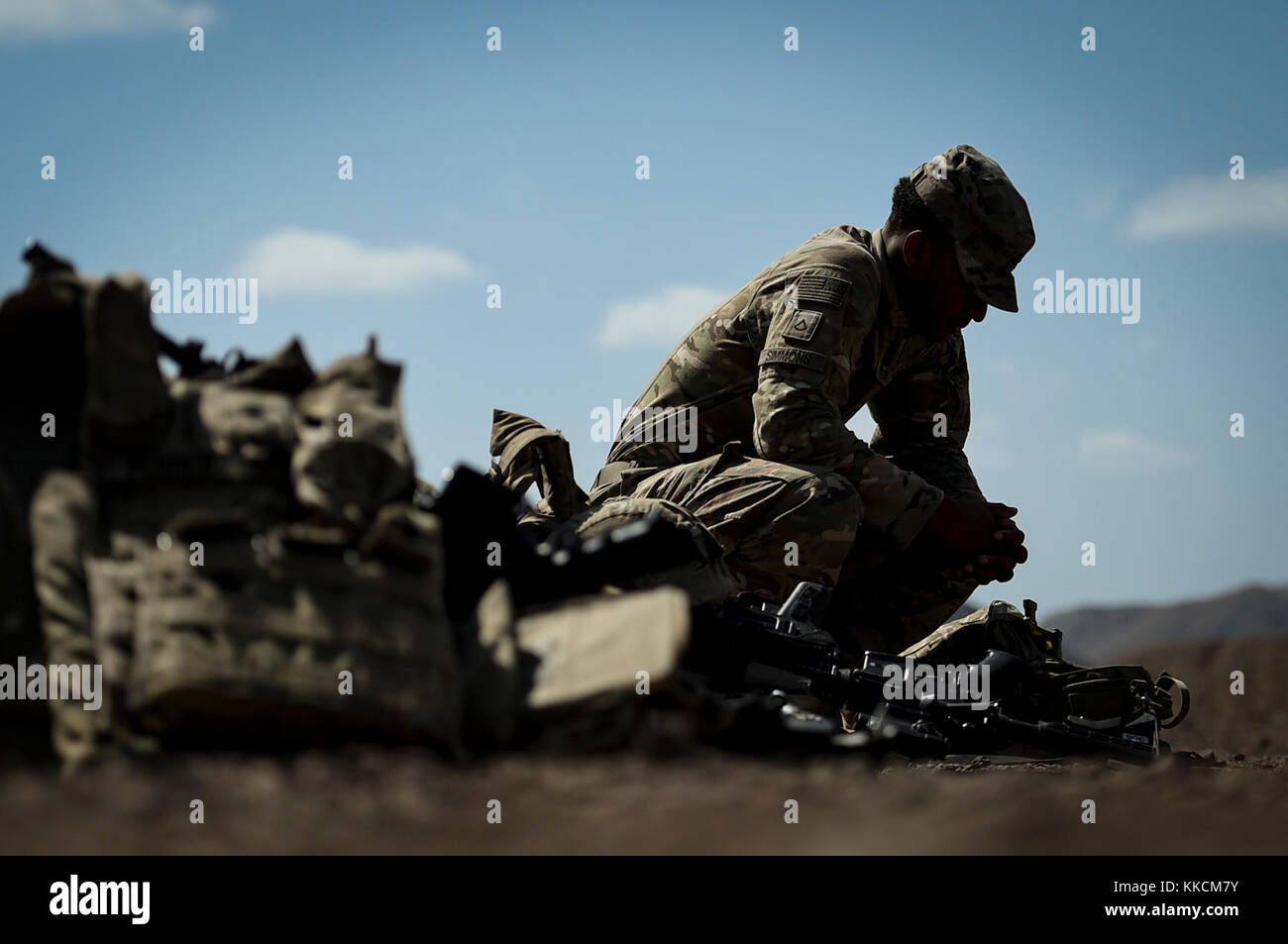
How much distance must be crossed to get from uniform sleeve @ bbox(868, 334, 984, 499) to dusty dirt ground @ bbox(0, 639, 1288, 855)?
364cm

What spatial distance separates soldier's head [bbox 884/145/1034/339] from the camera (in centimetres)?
585

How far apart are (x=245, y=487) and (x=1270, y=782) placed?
2695 millimetres

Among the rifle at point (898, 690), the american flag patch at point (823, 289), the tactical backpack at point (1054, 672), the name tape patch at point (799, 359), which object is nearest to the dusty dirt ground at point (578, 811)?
the rifle at point (898, 690)

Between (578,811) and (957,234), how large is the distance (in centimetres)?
412

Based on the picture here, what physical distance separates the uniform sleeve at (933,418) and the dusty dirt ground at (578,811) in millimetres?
3635

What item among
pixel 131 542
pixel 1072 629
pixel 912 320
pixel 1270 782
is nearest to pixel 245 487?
pixel 131 542

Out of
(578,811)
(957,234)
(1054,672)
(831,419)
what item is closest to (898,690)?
(1054,672)

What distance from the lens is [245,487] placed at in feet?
9.20

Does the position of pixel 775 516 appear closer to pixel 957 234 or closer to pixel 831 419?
pixel 831 419

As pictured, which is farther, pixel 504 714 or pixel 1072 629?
pixel 1072 629

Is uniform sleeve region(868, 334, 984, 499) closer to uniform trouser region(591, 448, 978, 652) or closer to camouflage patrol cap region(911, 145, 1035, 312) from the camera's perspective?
camouflage patrol cap region(911, 145, 1035, 312)

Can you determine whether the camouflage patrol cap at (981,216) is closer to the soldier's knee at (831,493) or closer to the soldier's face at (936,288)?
the soldier's face at (936,288)
